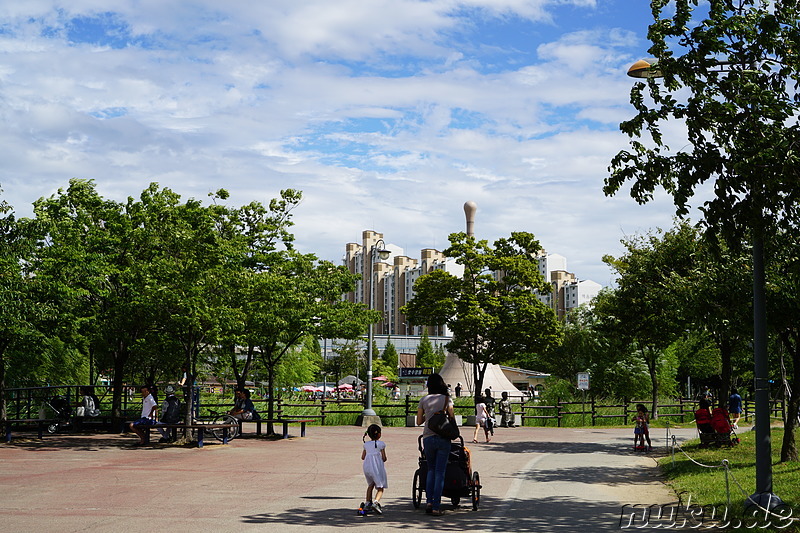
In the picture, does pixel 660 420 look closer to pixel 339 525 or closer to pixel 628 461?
pixel 628 461

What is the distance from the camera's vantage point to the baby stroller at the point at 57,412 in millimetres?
27188

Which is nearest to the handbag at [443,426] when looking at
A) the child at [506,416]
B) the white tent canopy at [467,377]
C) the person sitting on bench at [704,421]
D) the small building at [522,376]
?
the person sitting on bench at [704,421]

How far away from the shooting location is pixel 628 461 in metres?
19.7

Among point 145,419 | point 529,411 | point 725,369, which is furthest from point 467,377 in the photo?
point 145,419

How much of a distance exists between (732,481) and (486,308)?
2805 cm

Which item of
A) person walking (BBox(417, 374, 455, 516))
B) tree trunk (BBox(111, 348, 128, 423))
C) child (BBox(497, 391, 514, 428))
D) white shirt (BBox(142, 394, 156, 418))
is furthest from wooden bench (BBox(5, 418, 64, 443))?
child (BBox(497, 391, 514, 428))

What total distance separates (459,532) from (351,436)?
18888 millimetres

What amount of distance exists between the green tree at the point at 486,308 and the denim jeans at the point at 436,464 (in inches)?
1156

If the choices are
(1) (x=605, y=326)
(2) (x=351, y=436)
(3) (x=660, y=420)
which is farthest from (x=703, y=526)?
(3) (x=660, y=420)

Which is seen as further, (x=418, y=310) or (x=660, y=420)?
(x=418, y=310)

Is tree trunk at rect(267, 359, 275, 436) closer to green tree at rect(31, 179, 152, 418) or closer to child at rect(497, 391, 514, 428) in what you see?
green tree at rect(31, 179, 152, 418)

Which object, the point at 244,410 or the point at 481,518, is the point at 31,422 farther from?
the point at 481,518

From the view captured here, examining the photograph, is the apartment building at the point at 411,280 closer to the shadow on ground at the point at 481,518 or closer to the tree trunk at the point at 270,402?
the tree trunk at the point at 270,402

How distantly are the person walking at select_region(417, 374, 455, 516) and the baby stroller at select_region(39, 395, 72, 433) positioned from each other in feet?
64.2
